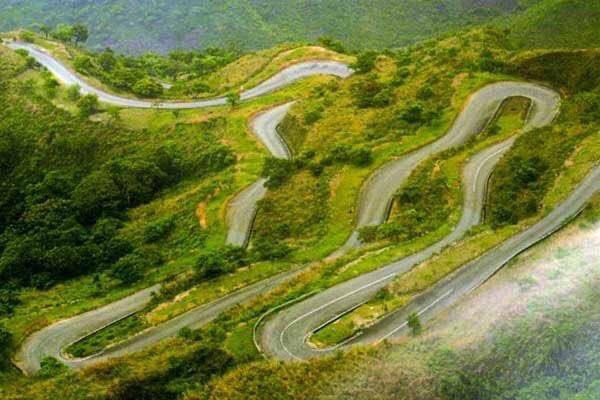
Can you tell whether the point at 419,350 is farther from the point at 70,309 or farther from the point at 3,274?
the point at 3,274

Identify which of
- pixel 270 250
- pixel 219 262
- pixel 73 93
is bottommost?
pixel 270 250

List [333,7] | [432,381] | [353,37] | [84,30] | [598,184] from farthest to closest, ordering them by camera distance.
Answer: [333,7] < [353,37] < [84,30] < [598,184] < [432,381]

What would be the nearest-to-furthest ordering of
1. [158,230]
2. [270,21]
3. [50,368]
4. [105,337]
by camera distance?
1. [50,368]
2. [105,337]
3. [158,230]
4. [270,21]

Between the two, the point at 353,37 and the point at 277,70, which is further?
the point at 353,37

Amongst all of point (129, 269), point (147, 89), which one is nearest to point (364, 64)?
point (147, 89)

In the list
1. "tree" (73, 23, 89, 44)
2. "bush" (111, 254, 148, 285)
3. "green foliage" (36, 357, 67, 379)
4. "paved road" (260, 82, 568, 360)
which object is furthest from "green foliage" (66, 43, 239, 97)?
"green foliage" (36, 357, 67, 379)

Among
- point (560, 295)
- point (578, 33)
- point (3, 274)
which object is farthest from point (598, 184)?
point (578, 33)

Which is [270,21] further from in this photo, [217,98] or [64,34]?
[217,98]
